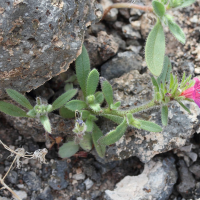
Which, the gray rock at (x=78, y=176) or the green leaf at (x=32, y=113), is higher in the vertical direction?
the green leaf at (x=32, y=113)

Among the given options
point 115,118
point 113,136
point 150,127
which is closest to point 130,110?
point 115,118

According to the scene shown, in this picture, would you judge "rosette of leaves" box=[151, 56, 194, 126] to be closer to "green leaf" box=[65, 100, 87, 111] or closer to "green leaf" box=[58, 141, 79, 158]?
"green leaf" box=[65, 100, 87, 111]

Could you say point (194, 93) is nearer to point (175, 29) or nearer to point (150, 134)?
point (150, 134)

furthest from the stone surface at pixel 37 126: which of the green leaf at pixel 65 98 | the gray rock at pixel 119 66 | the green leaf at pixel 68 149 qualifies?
the gray rock at pixel 119 66

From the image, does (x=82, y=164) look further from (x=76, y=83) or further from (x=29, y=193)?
(x=76, y=83)

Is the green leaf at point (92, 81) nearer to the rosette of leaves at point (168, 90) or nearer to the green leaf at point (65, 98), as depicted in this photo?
the green leaf at point (65, 98)

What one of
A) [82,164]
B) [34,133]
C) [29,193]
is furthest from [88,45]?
[29,193]
